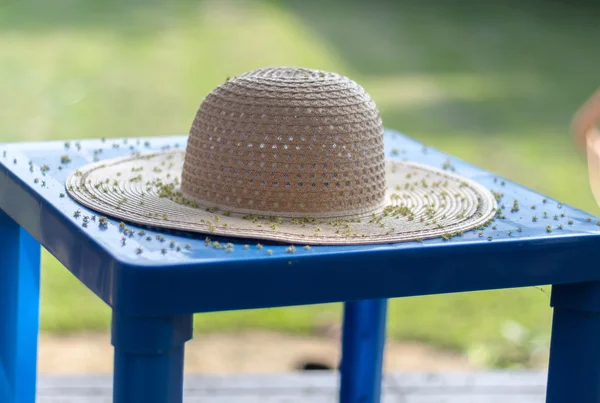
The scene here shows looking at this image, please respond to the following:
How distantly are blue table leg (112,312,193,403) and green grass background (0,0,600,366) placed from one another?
1.61m

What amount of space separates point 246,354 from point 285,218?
1.36 meters

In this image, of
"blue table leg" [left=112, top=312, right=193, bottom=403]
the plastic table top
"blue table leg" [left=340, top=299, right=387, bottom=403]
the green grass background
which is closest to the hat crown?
the plastic table top

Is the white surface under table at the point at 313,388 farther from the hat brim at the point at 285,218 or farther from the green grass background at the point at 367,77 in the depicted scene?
the hat brim at the point at 285,218

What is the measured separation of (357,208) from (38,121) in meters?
3.31

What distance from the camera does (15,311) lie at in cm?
141

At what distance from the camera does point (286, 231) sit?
1.15 m

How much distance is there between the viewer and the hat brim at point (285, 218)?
114cm

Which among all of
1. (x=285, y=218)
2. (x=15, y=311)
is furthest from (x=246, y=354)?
(x=285, y=218)

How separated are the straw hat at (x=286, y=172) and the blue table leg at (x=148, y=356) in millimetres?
167

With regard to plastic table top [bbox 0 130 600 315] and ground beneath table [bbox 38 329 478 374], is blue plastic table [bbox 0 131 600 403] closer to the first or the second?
plastic table top [bbox 0 130 600 315]

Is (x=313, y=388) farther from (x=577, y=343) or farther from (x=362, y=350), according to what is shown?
(x=577, y=343)

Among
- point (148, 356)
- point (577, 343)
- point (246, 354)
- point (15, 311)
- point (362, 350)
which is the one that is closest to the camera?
point (148, 356)

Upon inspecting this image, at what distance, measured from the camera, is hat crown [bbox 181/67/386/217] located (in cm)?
122

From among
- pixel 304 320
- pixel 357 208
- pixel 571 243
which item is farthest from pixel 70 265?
pixel 304 320
